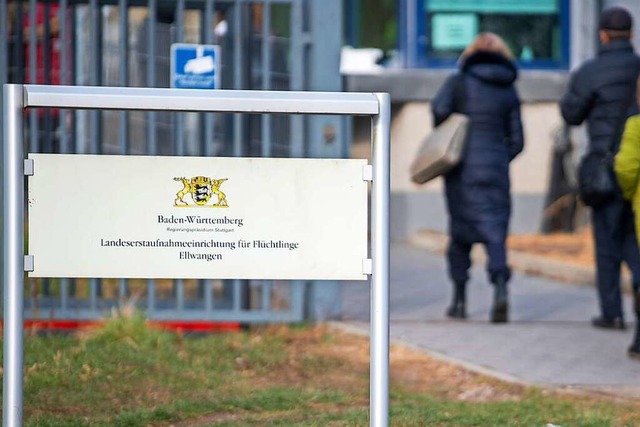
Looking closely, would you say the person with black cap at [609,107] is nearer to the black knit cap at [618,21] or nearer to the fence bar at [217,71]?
the black knit cap at [618,21]

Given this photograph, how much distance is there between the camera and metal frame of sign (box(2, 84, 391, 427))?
15.2 feet

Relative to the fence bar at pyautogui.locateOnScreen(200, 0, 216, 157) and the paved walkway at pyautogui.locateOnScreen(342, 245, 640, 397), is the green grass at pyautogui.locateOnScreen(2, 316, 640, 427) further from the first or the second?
the fence bar at pyautogui.locateOnScreen(200, 0, 216, 157)

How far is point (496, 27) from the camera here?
1456cm

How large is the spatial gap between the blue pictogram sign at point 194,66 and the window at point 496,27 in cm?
671

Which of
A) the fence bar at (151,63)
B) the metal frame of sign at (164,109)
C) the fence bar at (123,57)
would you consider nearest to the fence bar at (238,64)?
the fence bar at (151,63)

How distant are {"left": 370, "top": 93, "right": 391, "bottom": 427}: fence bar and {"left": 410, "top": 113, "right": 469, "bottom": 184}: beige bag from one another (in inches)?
157

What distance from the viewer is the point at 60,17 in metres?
8.02

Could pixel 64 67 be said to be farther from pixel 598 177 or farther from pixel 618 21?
pixel 618 21

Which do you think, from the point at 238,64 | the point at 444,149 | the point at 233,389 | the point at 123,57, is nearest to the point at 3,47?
the point at 123,57

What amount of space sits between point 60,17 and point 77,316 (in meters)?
1.74

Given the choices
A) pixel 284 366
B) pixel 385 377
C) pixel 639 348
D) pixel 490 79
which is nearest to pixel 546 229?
pixel 490 79

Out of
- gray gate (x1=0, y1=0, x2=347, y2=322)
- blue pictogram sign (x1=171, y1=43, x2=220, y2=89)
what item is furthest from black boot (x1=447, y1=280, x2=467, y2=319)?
blue pictogram sign (x1=171, y1=43, x2=220, y2=89)

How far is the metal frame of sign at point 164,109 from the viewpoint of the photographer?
4.62 m

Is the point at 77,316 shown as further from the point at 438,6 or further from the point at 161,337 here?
the point at 438,6
